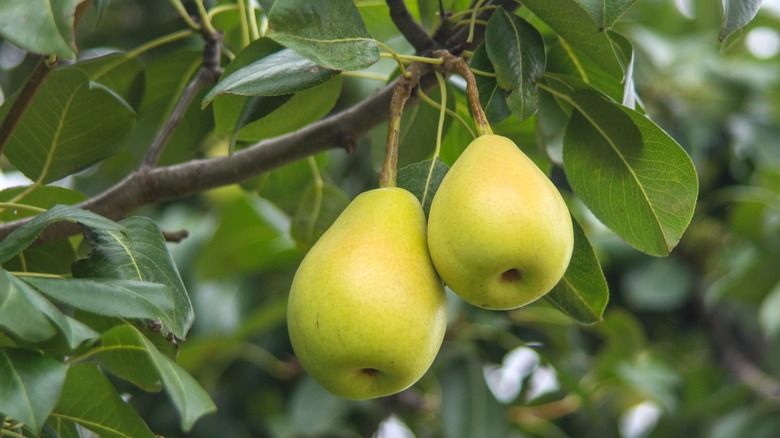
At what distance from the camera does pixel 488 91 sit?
936 mm

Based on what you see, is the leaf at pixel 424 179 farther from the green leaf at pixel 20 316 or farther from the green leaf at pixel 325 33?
the green leaf at pixel 20 316

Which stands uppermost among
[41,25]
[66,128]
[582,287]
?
[41,25]

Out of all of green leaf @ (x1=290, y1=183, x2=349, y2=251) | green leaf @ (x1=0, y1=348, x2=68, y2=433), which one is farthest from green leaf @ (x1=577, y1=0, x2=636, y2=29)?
green leaf @ (x1=290, y1=183, x2=349, y2=251)

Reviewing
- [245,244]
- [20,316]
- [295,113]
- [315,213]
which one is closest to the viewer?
[20,316]

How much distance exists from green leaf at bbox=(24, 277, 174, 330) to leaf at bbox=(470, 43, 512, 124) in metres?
0.38

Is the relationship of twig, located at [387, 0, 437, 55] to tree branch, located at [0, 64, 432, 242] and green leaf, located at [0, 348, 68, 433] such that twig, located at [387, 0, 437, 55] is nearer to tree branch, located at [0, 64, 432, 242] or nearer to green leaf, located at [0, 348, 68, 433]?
tree branch, located at [0, 64, 432, 242]

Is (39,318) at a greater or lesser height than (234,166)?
greater

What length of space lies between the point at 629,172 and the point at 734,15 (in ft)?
0.65

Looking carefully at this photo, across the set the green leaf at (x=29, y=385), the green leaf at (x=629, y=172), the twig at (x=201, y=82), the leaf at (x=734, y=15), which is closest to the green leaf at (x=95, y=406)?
the green leaf at (x=29, y=385)

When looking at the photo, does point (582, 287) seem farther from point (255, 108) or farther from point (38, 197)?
point (38, 197)

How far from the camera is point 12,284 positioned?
67cm

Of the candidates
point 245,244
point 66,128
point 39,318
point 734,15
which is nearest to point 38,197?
point 66,128

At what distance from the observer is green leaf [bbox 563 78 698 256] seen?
917 millimetres

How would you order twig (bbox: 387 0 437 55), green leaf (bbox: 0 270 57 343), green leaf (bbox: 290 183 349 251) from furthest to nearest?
1. green leaf (bbox: 290 183 349 251)
2. twig (bbox: 387 0 437 55)
3. green leaf (bbox: 0 270 57 343)
